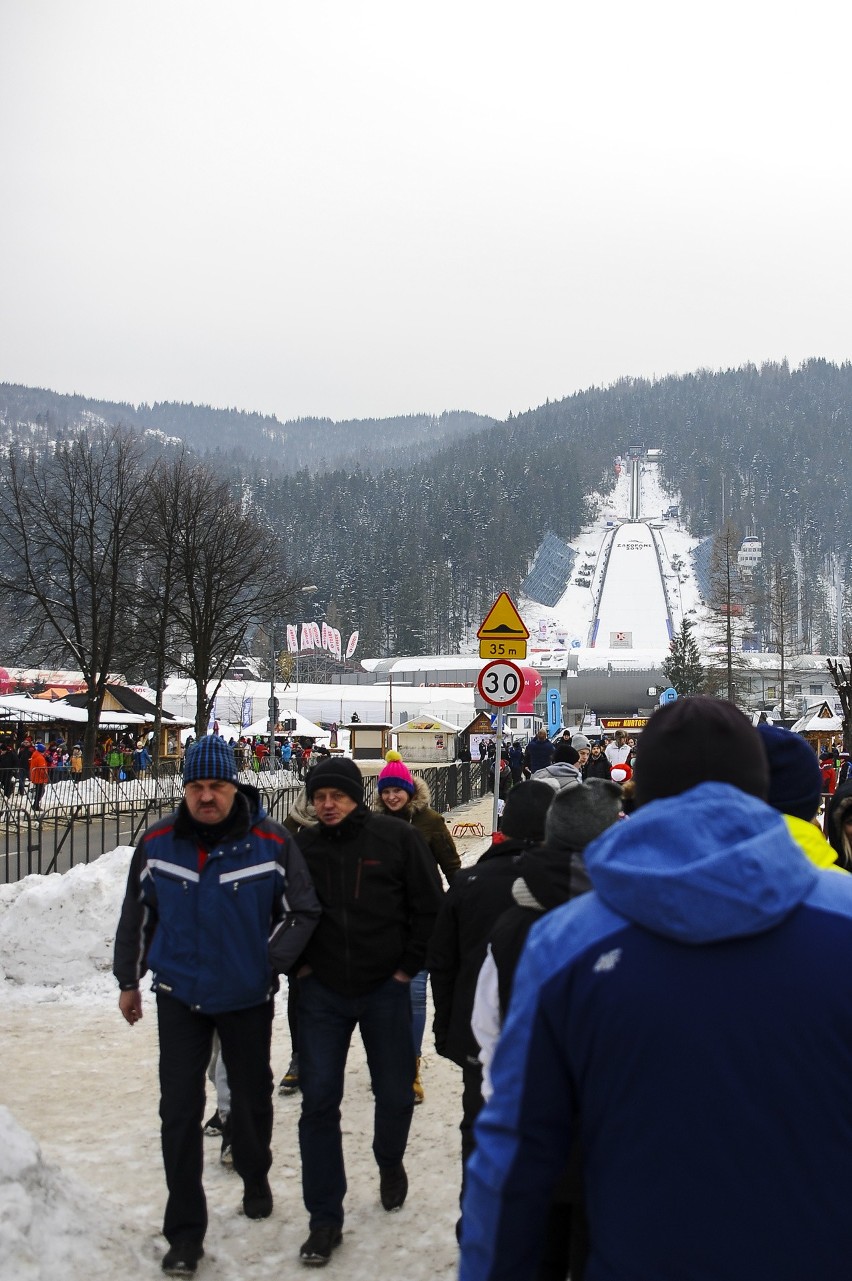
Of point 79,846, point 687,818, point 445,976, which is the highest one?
point 687,818

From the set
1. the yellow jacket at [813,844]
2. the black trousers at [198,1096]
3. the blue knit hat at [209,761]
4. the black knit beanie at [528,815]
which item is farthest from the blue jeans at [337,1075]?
the yellow jacket at [813,844]

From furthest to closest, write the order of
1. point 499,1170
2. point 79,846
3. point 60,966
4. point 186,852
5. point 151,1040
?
point 79,846 → point 60,966 → point 151,1040 → point 186,852 → point 499,1170

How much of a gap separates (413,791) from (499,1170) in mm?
6370

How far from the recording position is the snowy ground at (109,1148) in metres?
4.53

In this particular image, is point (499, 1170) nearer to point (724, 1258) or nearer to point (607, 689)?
point (724, 1258)

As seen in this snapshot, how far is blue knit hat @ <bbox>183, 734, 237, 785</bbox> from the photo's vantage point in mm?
5102

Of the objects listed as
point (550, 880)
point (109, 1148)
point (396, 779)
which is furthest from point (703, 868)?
point (396, 779)

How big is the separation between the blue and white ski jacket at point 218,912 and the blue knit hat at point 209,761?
14 cm

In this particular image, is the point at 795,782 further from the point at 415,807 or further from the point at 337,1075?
the point at 415,807

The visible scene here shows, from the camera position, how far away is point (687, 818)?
2.02 meters

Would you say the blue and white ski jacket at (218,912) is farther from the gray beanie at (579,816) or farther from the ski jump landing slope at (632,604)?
the ski jump landing slope at (632,604)

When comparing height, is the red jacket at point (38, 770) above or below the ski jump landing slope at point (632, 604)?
below

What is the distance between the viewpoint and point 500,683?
1327 centimetres

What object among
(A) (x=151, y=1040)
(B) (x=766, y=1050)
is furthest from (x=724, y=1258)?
(A) (x=151, y=1040)
